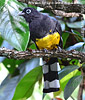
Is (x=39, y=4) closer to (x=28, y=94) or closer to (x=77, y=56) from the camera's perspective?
(x=77, y=56)

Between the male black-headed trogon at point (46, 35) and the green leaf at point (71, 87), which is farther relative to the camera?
the male black-headed trogon at point (46, 35)

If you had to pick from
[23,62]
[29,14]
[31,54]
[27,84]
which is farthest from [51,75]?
[31,54]

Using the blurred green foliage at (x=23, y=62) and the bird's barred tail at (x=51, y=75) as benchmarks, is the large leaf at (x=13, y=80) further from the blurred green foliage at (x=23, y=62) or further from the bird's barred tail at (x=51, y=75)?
the bird's barred tail at (x=51, y=75)

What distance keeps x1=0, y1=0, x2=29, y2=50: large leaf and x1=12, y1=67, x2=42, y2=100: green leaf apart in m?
0.49

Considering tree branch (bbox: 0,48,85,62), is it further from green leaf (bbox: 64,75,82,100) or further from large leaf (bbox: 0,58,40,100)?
large leaf (bbox: 0,58,40,100)

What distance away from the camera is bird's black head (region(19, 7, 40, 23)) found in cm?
161

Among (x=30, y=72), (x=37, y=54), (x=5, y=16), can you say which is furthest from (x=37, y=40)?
(x=37, y=54)

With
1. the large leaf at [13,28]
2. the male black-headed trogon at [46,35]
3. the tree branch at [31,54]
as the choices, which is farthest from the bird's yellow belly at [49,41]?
the tree branch at [31,54]

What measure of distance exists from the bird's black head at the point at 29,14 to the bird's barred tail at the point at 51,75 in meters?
0.39

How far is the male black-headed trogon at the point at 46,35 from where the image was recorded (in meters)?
1.62

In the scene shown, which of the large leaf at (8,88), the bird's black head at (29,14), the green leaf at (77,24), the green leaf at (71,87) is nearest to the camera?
the green leaf at (71,87)

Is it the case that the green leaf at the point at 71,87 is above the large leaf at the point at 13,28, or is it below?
below

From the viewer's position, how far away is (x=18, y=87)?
1687mm

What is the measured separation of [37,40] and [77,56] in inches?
18.6
